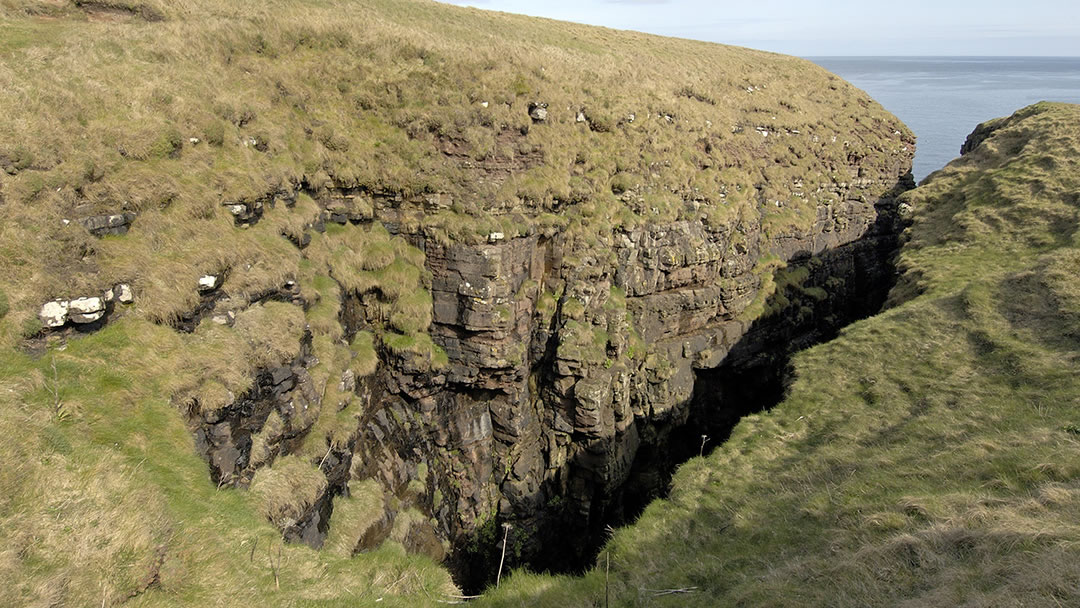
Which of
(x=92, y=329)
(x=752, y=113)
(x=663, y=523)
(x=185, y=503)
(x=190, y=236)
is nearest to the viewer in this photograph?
(x=185, y=503)

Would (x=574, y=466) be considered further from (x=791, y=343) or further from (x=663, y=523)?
(x=791, y=343)

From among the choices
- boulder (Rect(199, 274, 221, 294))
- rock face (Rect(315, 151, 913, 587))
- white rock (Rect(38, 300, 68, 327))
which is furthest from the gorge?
boulder (Rect(199, 274, 221, 294))

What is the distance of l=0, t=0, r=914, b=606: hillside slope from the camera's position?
1226cm

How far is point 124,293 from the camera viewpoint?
1448cm

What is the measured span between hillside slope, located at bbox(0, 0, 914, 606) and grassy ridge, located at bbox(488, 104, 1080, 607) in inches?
267

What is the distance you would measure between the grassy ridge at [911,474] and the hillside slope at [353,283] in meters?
6.78

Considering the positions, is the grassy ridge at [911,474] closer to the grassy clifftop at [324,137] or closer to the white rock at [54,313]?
the white rock at [54,313]

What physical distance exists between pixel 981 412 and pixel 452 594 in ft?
52.2

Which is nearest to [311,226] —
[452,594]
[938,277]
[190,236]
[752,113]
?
[190,236]

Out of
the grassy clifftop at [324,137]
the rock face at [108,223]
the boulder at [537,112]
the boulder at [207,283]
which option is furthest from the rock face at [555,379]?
the rock face at [108,223]

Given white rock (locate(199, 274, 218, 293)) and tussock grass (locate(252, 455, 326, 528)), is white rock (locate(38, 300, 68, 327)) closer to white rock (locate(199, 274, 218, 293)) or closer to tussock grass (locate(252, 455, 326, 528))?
white rock (locate(199, 274, 218, 293))

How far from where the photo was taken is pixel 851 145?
44125 millimetres

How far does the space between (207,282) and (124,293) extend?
2094mm

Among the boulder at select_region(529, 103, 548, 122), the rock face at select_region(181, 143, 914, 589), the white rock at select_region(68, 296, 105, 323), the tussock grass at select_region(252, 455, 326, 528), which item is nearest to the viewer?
the white rock at select_region(68, 296, 105, 323)
